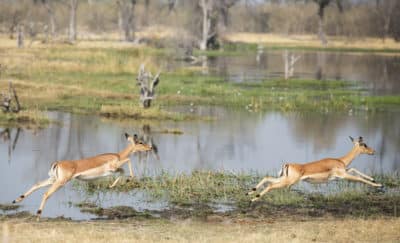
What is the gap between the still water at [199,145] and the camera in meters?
16.5

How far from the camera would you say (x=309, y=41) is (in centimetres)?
8250

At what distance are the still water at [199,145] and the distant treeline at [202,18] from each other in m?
38.4

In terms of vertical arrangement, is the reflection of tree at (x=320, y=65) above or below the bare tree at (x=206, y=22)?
below

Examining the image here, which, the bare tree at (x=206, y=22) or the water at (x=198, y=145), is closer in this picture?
the water at (x=198, y=145)

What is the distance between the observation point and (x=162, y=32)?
278 ft

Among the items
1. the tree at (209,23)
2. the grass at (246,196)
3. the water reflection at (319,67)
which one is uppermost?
the tree at (209,23)

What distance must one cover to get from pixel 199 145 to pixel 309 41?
202 feet

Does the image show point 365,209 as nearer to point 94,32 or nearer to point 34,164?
point 34,164

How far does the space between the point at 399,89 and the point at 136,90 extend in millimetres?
12889

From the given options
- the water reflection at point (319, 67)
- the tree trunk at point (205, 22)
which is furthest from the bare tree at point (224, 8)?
the water reflection at point (319, 67)

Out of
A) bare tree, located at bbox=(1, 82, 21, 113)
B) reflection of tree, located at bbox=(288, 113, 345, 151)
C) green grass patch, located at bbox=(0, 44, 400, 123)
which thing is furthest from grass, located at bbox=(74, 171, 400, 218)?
green grass patch, located at bbox=(0, 44, 400, 123)

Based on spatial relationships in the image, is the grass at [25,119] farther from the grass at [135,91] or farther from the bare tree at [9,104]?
the grass at [135,91]

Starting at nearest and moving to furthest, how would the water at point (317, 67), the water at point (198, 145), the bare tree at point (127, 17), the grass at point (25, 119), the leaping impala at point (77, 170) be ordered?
1. the leaping impala at point (77, 170)
2. the water at point (198, 145)
3. the grass at point (25, 119)
4. the water at point (317, 67)
5. the bare tree at point (127, 17)

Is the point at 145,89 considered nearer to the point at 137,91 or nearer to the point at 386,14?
the point at 137,91
